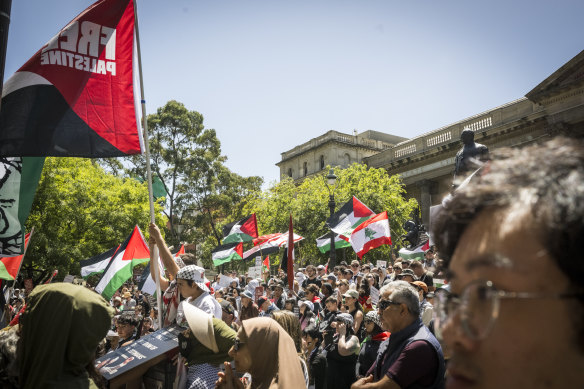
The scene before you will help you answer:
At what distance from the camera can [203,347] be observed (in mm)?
3342

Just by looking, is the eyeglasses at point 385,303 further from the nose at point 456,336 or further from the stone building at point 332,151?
the stone building at point 332,151

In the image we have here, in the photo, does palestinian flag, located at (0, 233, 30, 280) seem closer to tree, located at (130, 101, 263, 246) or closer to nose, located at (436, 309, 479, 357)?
nose, located at (436, 309, 479, 357)

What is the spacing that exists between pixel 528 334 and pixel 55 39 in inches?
210

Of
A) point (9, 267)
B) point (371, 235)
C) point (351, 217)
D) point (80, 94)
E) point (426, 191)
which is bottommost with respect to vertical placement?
point (9, 267)

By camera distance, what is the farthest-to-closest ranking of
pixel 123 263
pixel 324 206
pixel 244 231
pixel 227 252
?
pixel 324 206 < pixel 227 252 < pixel 244 231 < pixel 123 263

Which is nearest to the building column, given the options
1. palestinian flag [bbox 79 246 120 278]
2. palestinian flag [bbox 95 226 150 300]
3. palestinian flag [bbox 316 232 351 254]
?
palestinian flag [bbox 316 232 351 254]

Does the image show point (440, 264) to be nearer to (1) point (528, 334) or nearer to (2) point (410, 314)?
(1) point (528, 334)

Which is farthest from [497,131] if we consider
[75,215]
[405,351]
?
[405,351]

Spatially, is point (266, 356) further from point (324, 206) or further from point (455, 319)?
point (324, 206)

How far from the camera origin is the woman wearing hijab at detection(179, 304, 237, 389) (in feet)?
10.7

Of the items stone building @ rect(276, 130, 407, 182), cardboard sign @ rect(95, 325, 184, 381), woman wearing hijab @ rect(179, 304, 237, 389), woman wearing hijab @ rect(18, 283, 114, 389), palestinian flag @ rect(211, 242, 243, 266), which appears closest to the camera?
woman wearing hijab @ rect(18, 283, 114, 389)

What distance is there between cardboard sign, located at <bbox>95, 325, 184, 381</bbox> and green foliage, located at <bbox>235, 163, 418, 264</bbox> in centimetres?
2666

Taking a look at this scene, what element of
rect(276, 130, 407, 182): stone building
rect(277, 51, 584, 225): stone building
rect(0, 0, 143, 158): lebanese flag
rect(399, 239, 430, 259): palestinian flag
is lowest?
rect(399, 239, 430, 259): palestinian flag

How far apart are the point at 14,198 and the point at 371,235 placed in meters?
8.70
